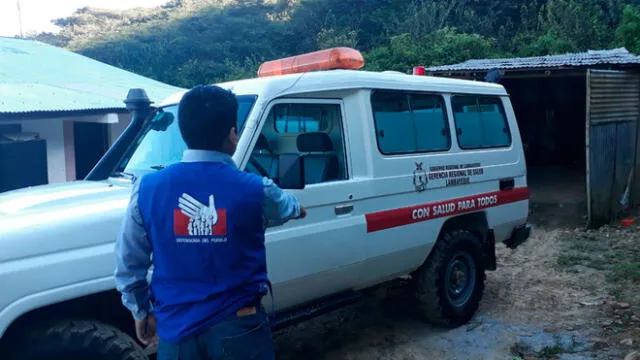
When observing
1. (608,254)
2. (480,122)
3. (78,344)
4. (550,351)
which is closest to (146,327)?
(78,344)

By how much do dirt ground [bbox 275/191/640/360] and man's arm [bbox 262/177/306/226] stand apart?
8.95 feet

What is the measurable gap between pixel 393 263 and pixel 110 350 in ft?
7.85

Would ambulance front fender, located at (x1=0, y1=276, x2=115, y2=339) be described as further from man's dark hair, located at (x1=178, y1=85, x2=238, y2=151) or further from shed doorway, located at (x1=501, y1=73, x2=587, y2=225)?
shed doorway, located at (x1=501, y1=73, x2=587, y2=225)

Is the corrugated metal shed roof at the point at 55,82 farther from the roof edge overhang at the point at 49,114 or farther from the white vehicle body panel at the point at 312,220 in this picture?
the white vehicle body panel at the point at 312,220

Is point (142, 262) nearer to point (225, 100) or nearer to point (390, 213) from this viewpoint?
point (225, 100)

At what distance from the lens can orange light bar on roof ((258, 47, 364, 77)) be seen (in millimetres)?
4461

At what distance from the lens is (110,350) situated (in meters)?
2.84

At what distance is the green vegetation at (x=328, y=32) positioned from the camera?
823 inches

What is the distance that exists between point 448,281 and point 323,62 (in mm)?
2294

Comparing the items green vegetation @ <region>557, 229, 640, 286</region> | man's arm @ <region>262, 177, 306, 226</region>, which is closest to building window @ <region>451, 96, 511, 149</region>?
green vegetation @ <region>557, 229, 640, 286</region>

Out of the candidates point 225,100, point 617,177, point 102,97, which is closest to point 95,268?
point 225,100

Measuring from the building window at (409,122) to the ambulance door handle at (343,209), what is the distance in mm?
564

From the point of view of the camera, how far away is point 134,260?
2195 millimetres

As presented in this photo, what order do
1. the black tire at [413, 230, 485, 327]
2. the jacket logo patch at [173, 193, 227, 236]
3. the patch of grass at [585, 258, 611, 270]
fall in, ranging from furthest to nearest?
the patch of grass at [585, 258, 611, 270] → the black tire at [413, 230, 485, 327] → the jacket logo patch at [173, 193, 227, 236]
